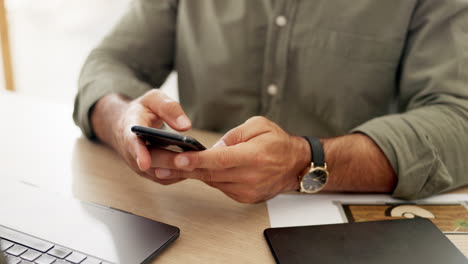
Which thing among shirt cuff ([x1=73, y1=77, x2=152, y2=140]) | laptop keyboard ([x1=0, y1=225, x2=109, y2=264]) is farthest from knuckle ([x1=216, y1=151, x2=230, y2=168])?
shirt cuff ([x1=73, y1=77, x2=152, y2=140])

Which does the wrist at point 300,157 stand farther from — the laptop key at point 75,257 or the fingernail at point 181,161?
the laptop key at point 75,257

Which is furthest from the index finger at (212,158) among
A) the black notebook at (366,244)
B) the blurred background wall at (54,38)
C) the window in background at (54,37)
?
the window in background at (54,37)

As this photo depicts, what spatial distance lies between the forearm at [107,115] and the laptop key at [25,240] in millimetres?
304

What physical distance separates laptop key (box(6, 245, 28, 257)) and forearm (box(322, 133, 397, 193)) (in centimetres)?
48

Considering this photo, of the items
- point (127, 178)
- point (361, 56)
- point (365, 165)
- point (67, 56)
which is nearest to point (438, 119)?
point (365, 165)

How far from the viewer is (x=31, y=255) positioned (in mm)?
574

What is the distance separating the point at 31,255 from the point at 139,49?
28.5 inches

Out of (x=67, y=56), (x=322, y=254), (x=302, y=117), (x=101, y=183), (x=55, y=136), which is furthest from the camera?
(x=67, y=56)

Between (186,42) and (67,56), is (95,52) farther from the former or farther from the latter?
(67,56)

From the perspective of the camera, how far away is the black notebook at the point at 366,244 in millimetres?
601

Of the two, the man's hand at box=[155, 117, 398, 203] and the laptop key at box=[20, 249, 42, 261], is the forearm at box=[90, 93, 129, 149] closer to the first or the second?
the man's hand at box=[155, 117, 398, 203]

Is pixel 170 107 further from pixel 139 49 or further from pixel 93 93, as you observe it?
pixel 139 49

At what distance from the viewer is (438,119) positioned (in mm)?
846

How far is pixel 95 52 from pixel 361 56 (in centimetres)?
64
